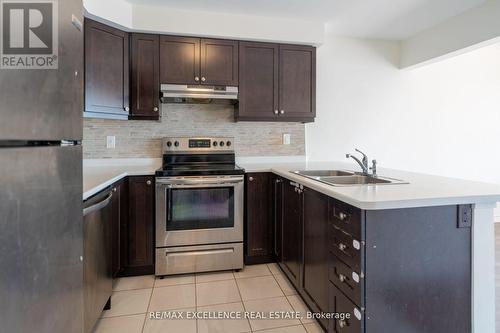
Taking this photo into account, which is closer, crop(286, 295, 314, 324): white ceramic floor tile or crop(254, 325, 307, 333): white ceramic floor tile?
crop(254, 325, 307, 333): white ceramic floor tile

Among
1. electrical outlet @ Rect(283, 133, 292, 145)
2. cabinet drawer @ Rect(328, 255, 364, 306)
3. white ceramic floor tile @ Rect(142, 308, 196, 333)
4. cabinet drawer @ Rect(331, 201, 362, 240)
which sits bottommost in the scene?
white ceramic floor tile @ Rect(142, 308, 196, 333)

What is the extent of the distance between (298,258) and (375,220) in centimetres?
90

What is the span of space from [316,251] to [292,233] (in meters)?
0.44

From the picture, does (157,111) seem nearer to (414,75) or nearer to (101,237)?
(101,237)

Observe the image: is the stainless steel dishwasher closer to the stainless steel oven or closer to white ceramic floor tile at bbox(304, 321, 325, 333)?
the stainless steel oven

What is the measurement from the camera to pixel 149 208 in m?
2.47

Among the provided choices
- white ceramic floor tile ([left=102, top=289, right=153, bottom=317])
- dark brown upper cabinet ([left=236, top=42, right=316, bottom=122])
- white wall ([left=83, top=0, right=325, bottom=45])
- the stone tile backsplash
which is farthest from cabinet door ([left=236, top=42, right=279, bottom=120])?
white ceramic floor tile ([left=102, top=289, right=153, bottom=317])

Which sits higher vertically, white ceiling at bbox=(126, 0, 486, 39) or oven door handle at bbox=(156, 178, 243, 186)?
white ceiling at bbox=(126, 0, 486, 39)

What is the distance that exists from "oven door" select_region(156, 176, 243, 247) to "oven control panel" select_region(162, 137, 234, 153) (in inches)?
22.0

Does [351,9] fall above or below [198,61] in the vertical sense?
above

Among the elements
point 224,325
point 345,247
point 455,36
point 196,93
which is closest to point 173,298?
point 224,325

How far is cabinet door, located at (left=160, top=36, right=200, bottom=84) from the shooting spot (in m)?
2.63

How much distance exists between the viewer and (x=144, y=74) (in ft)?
8.57

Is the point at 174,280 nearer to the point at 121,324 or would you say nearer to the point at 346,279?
the point at 121,324
